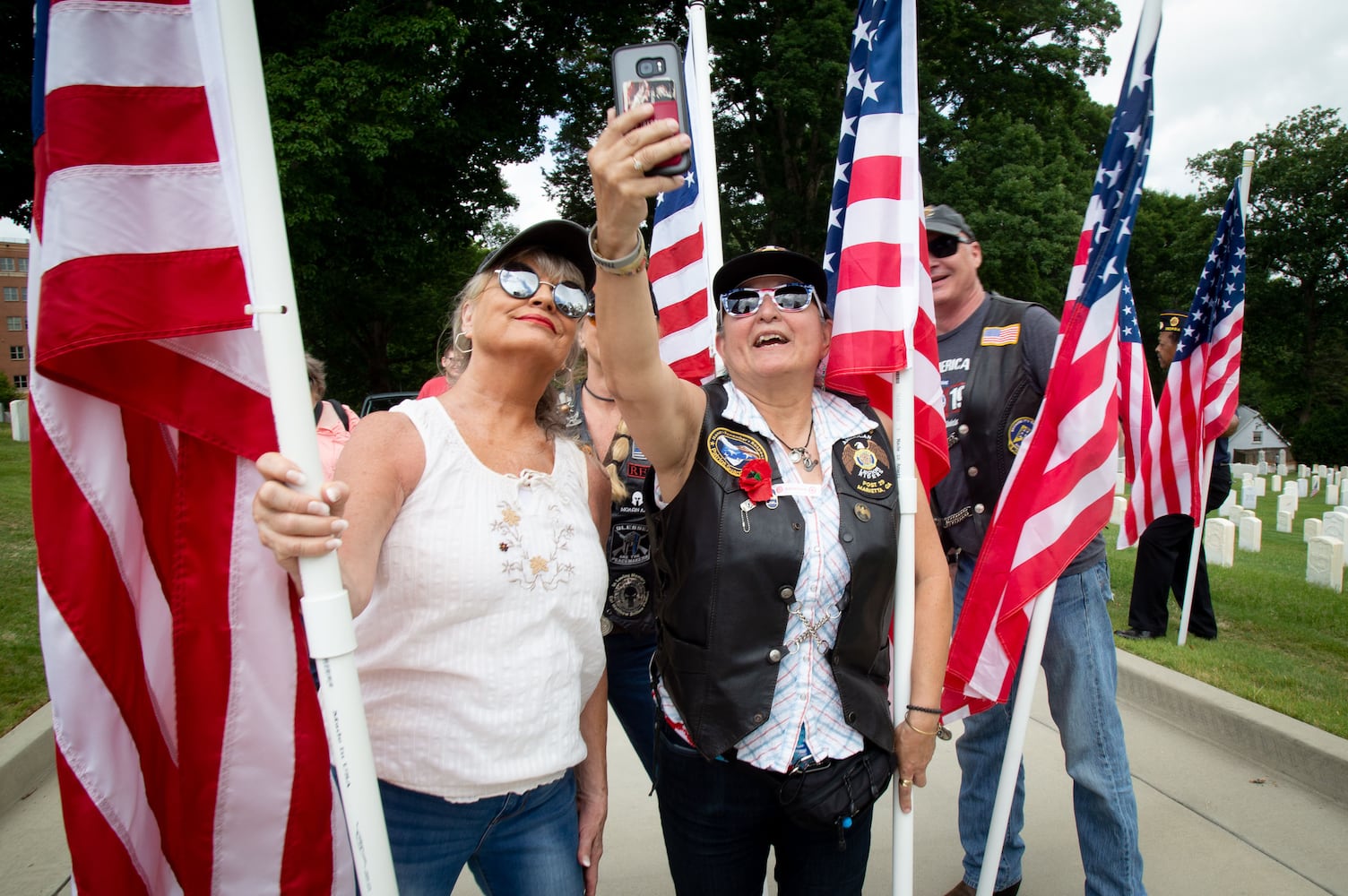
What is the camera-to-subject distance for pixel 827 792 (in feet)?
6.41

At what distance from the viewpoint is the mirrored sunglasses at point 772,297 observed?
2191 mm

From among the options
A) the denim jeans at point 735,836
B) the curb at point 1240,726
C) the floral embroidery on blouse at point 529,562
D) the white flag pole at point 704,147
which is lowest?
the curb at point 1240,726

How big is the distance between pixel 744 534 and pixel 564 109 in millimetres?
17966

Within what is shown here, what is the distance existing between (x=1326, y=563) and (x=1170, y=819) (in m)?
6.10

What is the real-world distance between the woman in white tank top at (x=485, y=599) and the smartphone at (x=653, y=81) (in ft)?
1.58

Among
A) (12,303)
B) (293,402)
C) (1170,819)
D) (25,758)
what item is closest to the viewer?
(293,402)

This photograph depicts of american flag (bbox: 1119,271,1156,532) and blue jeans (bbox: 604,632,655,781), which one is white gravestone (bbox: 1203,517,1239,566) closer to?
american flag (bbox: 1119,271,1156,532)

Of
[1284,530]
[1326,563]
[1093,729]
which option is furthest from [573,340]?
[1284,530]

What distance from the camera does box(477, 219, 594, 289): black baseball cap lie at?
6.50ft

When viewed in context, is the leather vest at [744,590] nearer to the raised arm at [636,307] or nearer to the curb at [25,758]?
the raised arm at [636,307]

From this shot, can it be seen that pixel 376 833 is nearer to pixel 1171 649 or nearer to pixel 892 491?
pixel 892 491

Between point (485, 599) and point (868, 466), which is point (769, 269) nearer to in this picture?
point (868, 466)

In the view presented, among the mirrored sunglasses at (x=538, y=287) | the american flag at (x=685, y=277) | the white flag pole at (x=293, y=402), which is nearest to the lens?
the white flag pole at (x=293, y=402)

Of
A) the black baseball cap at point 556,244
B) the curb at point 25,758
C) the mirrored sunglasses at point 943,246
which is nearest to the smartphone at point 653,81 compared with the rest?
the black baseball cap at point 556,244
